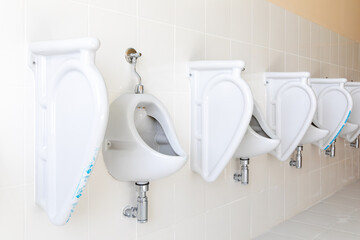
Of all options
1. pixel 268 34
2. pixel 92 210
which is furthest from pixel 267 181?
pixel 92 210

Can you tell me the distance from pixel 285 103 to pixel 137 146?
4.04 feet

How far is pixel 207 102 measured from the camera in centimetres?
178

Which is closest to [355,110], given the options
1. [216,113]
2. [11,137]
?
[216,113]

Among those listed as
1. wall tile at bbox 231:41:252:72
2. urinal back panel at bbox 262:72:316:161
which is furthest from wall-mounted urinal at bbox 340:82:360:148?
wall tile at bbox 231:41:252:72

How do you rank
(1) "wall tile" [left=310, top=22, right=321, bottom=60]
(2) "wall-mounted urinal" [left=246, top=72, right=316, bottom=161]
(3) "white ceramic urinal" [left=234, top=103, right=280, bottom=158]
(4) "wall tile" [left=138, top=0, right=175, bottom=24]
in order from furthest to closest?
(1) "wall tile" [left=310, top=22, right=321, bottom=60] < (2) "wall-mounted urinal" [left=246, top=72, right=316, bottom=161] < (3) "white ceramic urinal" [left=234, top=103, right=280, bottom=158] < (4) "wall tile" [left=138, top=0, right=175, bottom=24]

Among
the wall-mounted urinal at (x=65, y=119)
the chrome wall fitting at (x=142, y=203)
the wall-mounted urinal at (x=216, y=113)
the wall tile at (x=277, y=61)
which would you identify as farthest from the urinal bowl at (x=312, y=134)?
the wall-mounted urinal at (x=65, y=119)

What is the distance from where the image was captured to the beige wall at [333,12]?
2762 millimetres

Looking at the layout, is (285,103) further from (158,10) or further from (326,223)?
(158,10)

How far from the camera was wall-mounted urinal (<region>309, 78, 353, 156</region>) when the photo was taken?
271cm

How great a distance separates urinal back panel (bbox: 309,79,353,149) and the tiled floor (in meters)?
0.46

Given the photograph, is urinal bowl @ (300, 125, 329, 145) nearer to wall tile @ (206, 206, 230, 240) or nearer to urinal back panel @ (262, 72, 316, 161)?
urinal back panel @ (262, 72, 316, 161)

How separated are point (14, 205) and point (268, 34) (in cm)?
175

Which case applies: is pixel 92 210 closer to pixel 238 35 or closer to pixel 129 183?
pixel 129 183

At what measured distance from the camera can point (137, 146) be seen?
1348mm
